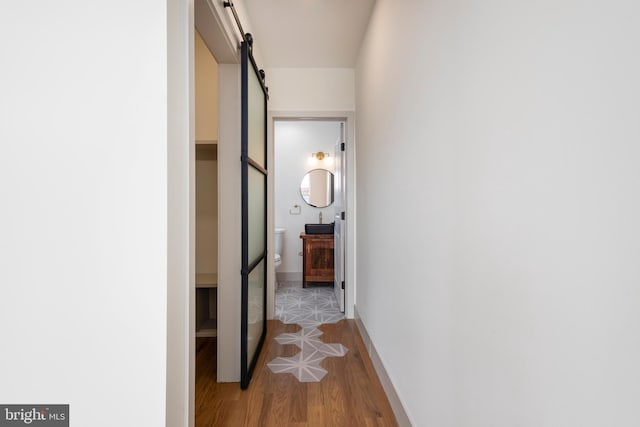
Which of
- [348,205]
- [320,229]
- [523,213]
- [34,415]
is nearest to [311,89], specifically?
[348,205]

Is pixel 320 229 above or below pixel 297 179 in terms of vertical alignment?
below

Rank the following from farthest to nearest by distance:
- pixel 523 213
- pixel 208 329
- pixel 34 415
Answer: pixel 208 329 < pixel 34 415 < pixel 523 213

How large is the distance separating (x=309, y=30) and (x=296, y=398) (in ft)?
8.75

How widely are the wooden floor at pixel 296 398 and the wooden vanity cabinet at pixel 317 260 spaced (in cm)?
200

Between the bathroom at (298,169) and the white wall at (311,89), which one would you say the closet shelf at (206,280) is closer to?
the white wall at (311,89)

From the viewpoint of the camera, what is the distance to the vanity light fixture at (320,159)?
491cm

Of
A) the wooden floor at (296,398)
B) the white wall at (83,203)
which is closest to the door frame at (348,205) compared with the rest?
the wooden floor at (296,398)

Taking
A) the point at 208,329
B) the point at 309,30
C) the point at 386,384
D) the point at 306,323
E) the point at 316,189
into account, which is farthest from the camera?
the point at 316,189

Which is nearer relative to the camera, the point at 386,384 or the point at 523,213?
the point at 523,213

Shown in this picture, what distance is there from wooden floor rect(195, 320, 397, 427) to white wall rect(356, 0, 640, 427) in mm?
405

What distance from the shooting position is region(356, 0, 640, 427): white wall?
0.51m

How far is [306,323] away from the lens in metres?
3.20

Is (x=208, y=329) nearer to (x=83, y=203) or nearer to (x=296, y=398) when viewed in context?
(x=296, y=398)

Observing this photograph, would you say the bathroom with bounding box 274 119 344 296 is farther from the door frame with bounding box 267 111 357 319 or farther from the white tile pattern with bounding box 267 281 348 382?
the door frame with bounding box 267 111 357 319
